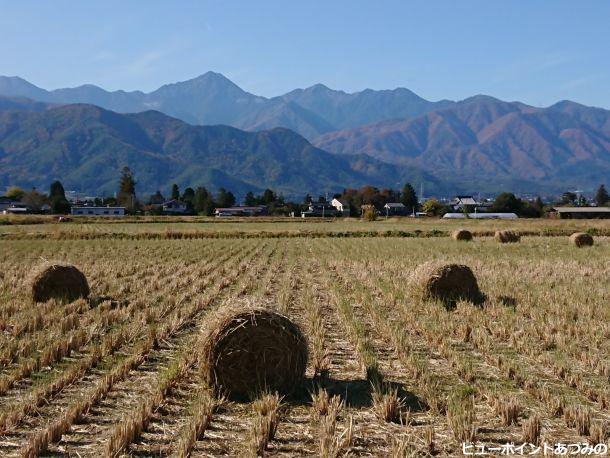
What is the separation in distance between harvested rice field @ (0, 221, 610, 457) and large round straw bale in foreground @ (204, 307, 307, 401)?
9 centimetres

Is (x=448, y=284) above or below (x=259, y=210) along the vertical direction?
below

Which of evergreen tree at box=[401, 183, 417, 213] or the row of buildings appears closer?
the row of buildings

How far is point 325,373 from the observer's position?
9641mm

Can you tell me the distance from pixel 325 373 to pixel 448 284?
7.25 metres

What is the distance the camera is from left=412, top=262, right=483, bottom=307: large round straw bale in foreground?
1591 centimetres

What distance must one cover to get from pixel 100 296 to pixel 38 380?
794 cm

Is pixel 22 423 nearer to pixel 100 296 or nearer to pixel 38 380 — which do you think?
pixel 38 380

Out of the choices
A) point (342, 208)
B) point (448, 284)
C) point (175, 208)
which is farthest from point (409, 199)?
point (448, 284)

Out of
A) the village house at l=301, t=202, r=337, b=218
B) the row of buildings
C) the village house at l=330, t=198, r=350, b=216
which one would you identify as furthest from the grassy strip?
the village house at l=330, t=198, r=350, b=216

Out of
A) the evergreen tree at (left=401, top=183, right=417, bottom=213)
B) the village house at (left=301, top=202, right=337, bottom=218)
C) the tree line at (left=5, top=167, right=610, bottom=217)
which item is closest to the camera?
the tree line at (left=5, top=167, right=610, bottom=217)

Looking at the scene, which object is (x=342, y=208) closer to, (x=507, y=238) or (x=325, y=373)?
(x=507, y=238)

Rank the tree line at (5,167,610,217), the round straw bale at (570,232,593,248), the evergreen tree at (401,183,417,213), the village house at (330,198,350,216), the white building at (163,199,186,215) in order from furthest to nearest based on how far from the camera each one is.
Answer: the evergreen tree at (401,183,417,213), the white building at (163,199,186,215), the village house at (330,198,350,216), the tree line at (5,167,610,217), the round straw bale at (570,232,593,248)

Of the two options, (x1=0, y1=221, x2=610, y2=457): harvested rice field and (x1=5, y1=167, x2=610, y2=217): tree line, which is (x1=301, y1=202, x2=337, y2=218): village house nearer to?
(x1=5, y1=167, x2=610, y2=217): tree line

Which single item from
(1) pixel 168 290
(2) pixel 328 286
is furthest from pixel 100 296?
(2) pixel 328 286
